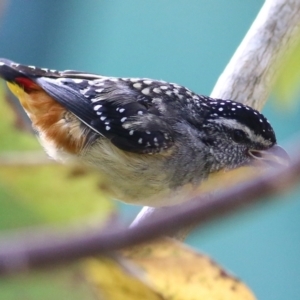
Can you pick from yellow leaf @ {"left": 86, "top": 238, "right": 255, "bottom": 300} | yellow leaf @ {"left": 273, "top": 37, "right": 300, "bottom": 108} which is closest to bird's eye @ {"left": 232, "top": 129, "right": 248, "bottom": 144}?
yellow leaf @ {"left": 273, "top": 37, "right": 300, "bottom": 108}

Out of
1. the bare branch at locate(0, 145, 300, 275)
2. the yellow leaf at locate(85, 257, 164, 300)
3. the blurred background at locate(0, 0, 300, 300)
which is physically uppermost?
the bare branch at locate(0, 145, 300, 275)

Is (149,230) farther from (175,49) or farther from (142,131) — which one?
(175,49)

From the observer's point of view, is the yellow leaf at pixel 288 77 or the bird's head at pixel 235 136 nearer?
the yellow leaf at pixel 288 77

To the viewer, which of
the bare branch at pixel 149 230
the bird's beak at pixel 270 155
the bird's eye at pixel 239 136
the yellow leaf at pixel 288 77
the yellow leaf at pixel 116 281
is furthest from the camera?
the bird's eye at pixel 239 136

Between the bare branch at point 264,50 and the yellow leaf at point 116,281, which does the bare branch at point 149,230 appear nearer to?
the yellow leaf at point 116,281

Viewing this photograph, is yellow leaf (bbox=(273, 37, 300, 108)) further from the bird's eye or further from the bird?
the bird's eye

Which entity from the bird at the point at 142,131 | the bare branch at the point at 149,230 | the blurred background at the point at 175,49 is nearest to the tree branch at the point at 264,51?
the bird at the point at 142,131

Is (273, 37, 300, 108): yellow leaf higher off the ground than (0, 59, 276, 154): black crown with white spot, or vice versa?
(273, 37, 300, 108): yellow leaf

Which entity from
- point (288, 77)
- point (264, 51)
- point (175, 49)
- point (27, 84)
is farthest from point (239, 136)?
point (175, 49)

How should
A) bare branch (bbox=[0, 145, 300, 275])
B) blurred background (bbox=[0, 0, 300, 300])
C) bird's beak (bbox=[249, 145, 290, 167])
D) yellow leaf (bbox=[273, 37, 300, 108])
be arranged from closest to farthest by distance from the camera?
bare branch (bbox=[0, 145, 300, 275]), yellow leaf (bbox=[273, 37, 300, 108]), bird's beak (bbox=[249, 145, 290, 167]), blurred background (bbox=[0, 0, 300, 300])
